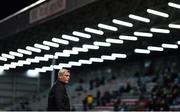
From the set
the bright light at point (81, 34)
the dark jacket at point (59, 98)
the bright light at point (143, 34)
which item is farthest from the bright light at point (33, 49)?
the dark jacket at point (59, 98)

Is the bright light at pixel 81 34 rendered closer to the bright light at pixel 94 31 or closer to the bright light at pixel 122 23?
the bright light at pixel 94 31

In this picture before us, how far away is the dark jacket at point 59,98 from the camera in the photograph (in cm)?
730

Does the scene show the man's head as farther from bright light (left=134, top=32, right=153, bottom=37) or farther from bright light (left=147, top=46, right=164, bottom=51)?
bright light (left=147, top=46, right=164, bottom=51)

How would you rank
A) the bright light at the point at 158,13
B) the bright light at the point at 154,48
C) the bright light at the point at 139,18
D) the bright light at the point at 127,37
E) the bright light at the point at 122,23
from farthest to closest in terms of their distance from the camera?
the bright light at the point at 154,48 < the bright light at the point at 127,37 < the bright light at the point at 122,23 < the bright light at the point at 139,18 < the bright light at the point at 158,13

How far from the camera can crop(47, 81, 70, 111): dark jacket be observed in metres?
7.30

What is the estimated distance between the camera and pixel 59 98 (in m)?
7.32

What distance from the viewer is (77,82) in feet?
89.3

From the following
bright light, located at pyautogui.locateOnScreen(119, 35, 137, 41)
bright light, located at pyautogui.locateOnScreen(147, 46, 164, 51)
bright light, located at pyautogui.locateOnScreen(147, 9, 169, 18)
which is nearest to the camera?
bright light, located at pyautogui.locateOnScreen(147, 9, 169, 18)

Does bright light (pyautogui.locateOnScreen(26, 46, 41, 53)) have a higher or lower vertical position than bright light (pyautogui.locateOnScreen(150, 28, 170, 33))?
→ lower

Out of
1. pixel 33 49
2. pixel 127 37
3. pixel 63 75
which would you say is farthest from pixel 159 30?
pixel 63 75

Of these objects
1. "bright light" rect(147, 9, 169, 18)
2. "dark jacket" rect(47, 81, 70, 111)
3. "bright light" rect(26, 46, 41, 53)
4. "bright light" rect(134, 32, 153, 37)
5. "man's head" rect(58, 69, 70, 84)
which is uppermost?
"bright light" rect(147, 9, 169, 18)

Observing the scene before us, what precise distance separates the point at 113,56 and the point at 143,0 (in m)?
8.92

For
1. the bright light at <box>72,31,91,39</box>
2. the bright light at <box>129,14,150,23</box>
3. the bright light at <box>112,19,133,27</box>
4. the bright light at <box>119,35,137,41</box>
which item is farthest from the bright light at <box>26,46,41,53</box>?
the bright light at <box>129,14,150,23</box>

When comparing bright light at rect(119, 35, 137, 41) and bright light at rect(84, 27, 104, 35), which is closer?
bright light at rect(84, 27, 104, 35)
